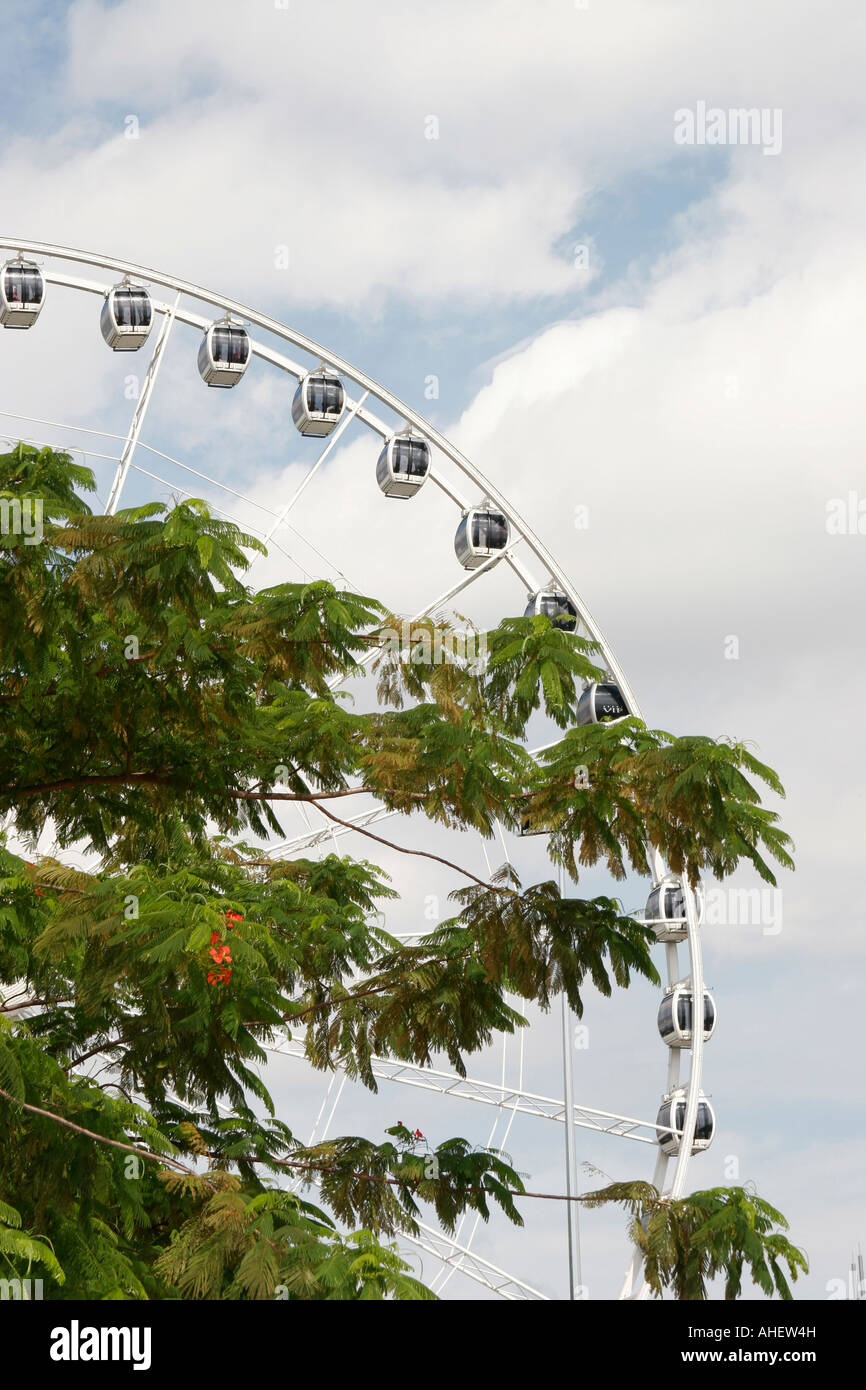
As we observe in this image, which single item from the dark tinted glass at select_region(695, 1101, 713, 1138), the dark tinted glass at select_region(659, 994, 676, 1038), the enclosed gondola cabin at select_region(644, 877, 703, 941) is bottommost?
the dark tinted glass at select_region(695, 1101, 713, 1138)

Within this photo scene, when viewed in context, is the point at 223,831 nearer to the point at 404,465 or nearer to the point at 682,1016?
the point at 404,465

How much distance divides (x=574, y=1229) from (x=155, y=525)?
2471 centimetres

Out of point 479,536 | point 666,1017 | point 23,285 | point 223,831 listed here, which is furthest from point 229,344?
point 223,831

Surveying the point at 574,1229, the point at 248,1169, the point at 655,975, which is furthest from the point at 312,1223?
the point at 574,1229

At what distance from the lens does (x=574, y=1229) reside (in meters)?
30.0

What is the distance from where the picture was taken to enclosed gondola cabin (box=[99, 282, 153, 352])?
21.2m

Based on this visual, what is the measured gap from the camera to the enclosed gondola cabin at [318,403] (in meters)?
22.0

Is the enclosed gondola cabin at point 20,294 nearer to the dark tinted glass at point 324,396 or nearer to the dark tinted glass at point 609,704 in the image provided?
the dark tinted glass at point 324,396

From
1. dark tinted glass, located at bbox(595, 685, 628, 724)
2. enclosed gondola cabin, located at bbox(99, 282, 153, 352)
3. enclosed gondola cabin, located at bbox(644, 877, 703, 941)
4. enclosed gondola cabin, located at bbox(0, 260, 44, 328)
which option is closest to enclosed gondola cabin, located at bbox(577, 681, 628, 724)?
dark tinted glass, located at bbox(595, 685, 628, 724)

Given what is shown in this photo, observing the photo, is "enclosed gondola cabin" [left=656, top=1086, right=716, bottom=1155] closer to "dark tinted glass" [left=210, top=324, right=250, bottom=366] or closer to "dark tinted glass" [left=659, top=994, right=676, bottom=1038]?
"dark tinted glass" [left=659, top=994, right=676, bottom=1038]

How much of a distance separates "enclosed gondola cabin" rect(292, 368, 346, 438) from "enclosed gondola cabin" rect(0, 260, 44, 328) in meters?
3.58

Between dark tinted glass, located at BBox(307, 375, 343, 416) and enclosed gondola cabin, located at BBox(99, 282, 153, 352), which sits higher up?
enclosed gondola cabin, located at BBox(99, 282, 153, 352)

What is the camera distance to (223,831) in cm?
1098
